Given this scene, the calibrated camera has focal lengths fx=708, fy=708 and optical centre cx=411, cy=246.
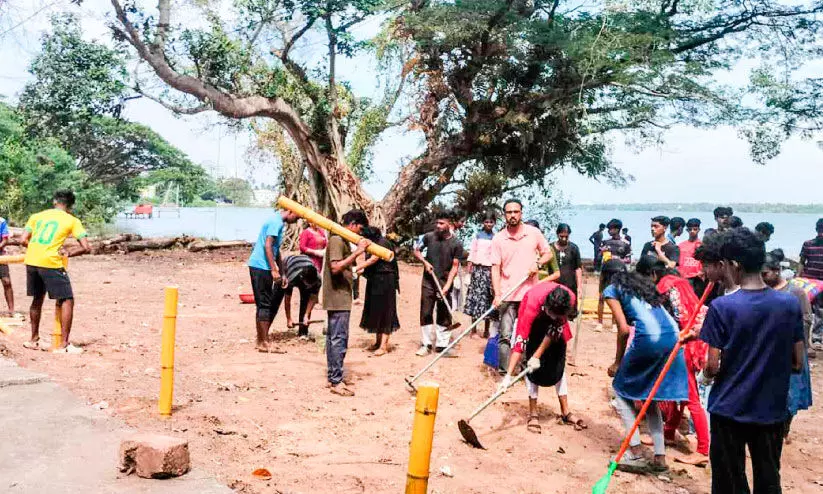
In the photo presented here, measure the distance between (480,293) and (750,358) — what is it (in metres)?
4.62

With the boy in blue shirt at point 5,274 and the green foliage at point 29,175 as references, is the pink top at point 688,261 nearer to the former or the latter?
the boy in blue shirt at point 5,274

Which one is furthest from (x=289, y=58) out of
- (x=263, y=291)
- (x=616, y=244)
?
(x=263, y=291)

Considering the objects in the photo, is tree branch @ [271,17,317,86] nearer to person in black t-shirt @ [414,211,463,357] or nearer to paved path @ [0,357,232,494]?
person in black t-shirt @ [414,211,463,357]

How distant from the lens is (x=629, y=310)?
4.71 m

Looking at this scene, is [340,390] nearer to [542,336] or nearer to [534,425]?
[534,425]

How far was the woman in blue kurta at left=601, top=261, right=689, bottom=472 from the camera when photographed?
15.2 feet

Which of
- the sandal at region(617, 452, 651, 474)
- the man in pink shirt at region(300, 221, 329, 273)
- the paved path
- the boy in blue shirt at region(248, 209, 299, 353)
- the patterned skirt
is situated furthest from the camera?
the man in pink shirt at region(300, 221, 329, 273)

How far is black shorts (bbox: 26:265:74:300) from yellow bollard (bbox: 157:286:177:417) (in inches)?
90.7

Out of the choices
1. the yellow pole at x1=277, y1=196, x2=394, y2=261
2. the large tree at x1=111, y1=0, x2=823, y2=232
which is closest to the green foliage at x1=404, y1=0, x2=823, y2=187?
the large tree at x1=111, y1=0, x2=823, y2=232

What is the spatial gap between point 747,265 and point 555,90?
1347 cm

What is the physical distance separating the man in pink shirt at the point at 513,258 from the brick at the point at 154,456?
3.43 m

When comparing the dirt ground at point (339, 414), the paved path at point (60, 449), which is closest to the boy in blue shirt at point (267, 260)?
the dirt ground at point (339, 414)

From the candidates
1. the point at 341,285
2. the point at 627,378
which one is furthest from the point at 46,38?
the point at 627,378

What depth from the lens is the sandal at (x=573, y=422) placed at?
18.6 feet
